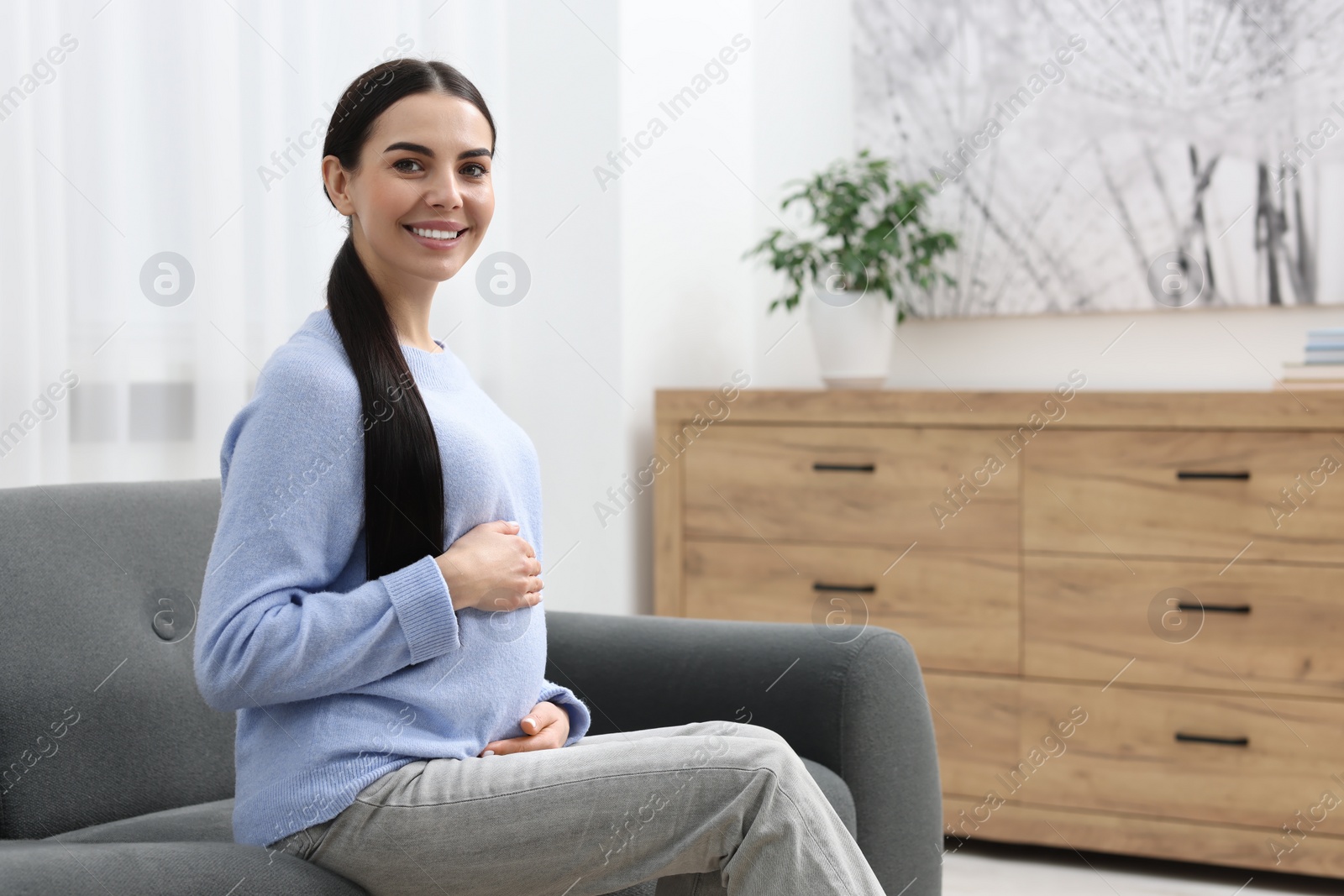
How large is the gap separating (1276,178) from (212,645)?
2579 millimetres

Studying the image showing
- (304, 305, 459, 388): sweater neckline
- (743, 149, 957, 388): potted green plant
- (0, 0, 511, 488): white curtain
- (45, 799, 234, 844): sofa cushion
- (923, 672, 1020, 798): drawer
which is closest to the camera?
(304, 305, 459, 388): sweater neckline

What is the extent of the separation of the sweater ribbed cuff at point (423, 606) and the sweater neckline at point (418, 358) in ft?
0.75

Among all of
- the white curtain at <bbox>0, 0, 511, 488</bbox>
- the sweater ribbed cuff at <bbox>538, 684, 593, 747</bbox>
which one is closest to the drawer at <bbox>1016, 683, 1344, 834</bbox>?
the sweater ribbed cuff at <bbox>538, 684, 593, 747</bbox>

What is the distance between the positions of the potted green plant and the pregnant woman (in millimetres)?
1768

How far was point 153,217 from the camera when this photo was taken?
1979 millimetres

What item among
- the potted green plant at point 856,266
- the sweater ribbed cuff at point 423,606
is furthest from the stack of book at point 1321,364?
the sweater ribbed cuff at point 423,606

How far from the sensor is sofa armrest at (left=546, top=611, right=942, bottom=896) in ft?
5.19

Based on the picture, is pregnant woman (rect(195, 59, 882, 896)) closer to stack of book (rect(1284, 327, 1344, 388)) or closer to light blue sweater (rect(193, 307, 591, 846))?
light blue sweater (rect(193, 307, 591, 846))

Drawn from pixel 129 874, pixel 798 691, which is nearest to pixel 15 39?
pixel 129 874

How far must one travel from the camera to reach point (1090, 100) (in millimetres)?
2959

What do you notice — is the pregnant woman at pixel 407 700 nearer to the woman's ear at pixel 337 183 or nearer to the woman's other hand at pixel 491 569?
the woman's other hand at pixel 491 569

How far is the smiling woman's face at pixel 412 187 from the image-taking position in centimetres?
129

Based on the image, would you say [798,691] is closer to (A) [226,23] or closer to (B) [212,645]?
(B) [212,645]

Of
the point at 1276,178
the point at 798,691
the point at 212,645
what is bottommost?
the point at 798,691
